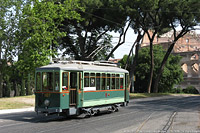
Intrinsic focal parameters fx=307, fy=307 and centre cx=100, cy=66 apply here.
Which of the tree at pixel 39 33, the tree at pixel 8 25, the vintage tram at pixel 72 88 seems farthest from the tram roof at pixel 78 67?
the tree at pixel 8 25

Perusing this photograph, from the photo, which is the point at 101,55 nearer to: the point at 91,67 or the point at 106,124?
the point at 91,67

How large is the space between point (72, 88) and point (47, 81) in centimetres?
132

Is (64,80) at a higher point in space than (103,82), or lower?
higher

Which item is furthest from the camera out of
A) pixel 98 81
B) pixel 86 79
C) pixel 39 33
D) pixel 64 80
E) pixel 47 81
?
pixel 39 33

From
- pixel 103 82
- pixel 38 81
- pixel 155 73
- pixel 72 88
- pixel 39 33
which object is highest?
pixel 39 33

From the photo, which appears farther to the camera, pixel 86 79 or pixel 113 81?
pixel 113 81

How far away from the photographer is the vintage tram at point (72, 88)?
1502 cm

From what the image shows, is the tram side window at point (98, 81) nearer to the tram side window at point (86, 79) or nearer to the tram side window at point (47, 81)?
the tram side window at point (86, 79)

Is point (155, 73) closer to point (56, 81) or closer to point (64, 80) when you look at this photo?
point (64, 80)

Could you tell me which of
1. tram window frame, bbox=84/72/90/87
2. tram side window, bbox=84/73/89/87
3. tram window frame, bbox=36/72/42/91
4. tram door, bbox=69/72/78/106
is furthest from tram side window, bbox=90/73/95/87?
tram window frame, bbox=36/72/42/91

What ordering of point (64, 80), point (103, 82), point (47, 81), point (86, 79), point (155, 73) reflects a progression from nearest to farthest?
1. point (64, 80)
2. point (47, 81)
3. point (86, 79)
4. point (103, 82)
5. point (155, 73)

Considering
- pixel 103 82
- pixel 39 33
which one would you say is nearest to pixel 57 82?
pixel 103 82

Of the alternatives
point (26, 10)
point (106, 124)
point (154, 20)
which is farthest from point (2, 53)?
point (106, 124)

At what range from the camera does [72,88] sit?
51.5 feet
